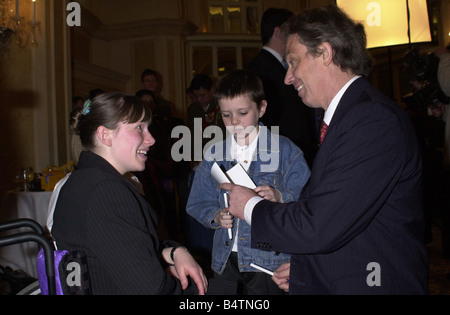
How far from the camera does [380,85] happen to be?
11.8 m

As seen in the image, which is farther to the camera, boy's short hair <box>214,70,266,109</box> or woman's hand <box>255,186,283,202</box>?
boy's short hair <box>214,70,266,109</box>

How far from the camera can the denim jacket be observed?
1.78 meters

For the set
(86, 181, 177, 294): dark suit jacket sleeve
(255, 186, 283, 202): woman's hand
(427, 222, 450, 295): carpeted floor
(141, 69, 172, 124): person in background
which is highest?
(141, 69, 172, 124): person in background

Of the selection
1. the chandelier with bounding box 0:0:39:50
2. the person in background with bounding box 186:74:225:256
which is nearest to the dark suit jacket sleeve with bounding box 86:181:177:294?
the person in background with bounding box 186:74:225:256

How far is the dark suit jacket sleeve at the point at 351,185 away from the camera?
105 centimetres

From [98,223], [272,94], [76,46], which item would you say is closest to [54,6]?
[76,46]

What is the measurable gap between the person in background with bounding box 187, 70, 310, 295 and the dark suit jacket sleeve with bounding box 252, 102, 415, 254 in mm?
532

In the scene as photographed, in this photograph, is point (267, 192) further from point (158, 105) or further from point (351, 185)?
point (158, 105)

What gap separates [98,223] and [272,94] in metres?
1.75

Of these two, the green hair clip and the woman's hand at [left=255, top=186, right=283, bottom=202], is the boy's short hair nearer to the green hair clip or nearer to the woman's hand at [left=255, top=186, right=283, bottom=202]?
the woman's hand at [left=255, top=186, right=283, bottom=202]

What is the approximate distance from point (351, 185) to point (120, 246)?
668mm

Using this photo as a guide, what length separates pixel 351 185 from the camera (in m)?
1.05

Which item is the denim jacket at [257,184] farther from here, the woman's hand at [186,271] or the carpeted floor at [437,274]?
the carpeted floor at [437,274]
